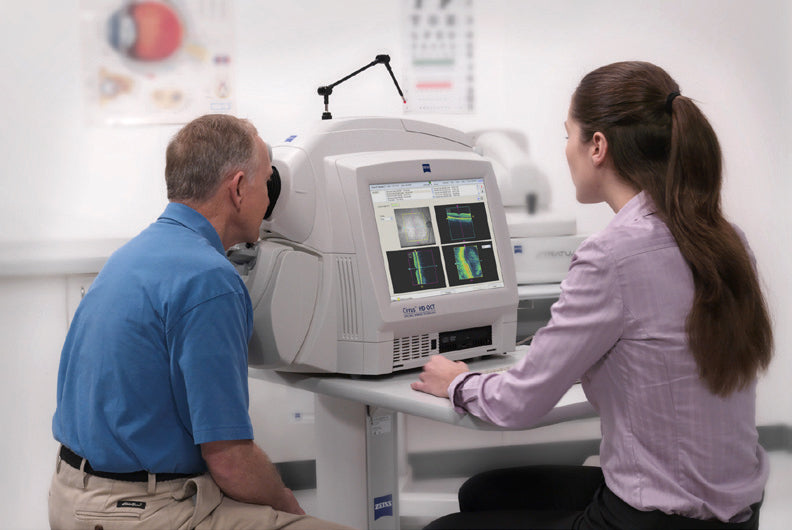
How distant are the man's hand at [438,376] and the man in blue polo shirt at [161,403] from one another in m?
0.32

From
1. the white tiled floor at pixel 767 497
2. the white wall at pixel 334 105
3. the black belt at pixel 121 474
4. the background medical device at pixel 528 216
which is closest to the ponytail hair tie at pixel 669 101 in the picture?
the black belt at pixel 121 474

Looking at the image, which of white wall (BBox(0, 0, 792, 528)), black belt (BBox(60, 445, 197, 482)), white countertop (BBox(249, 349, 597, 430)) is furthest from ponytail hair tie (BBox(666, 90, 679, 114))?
white wall (BBox(0, 0, 792, 528))

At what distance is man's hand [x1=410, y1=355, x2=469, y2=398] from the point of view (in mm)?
1594

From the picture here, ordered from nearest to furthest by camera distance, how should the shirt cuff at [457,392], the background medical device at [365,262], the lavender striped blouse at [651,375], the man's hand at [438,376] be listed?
the lavender striped blouse at [651,375]
the shirt cuff at [457,392]
the man's hand at [438,376]
the background medical device at [365,262]

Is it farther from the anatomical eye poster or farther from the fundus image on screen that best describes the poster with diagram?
the fundus image on screen

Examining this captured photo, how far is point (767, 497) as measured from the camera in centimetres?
327

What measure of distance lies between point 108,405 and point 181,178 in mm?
436

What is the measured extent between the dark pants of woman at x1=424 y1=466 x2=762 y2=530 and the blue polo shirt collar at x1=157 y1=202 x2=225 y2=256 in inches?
26.0

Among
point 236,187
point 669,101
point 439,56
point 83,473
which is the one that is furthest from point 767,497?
point 83,473

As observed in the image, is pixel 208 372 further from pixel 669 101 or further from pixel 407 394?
pixel 669 101

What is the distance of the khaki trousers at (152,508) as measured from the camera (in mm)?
1383

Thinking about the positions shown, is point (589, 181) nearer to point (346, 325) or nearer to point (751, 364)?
point (751, 364)

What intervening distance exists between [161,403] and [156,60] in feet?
5.66

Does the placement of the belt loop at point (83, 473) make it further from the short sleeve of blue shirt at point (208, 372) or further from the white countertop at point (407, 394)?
the white countertop at point (407, 394)
